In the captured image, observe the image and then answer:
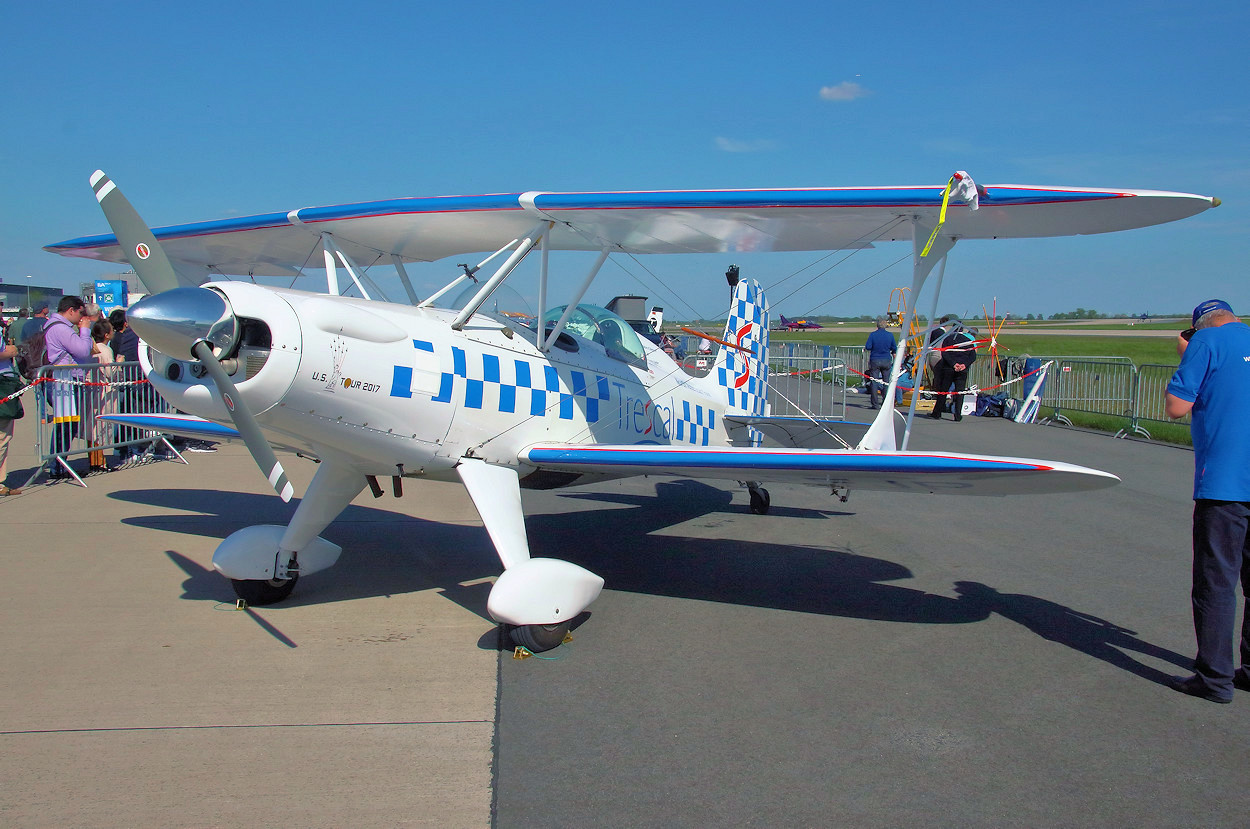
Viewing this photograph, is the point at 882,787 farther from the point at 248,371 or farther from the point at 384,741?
the point at 248,371

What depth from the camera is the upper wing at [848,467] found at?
414 cm

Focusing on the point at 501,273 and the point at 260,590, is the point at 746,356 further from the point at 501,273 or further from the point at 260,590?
the point at 260,590

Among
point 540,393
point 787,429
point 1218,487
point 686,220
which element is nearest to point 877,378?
point 787,429

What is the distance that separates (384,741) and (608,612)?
199cm

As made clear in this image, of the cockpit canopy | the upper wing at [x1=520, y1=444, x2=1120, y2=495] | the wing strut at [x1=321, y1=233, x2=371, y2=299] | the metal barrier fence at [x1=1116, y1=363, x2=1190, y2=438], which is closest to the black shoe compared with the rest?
the upper wing at [x1=520, y1=444, x2=1120, y2=495]

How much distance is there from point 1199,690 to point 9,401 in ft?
32.3

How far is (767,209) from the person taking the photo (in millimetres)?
5180

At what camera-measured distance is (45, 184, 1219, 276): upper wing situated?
496 cm

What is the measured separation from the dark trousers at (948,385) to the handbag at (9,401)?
49.7 feet

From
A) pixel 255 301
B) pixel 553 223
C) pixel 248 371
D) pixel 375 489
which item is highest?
pixel 553 223

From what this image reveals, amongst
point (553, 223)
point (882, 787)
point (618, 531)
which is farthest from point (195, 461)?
point (882, 787)

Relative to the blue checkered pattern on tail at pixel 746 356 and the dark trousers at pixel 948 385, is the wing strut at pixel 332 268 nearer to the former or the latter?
the blue checkered pattern on tail at pixel 746 356

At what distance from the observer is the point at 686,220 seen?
548 centimetres

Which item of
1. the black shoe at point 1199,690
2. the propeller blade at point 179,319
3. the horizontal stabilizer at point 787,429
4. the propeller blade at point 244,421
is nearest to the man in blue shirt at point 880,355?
the horizontal stabilizer at point 787,429
